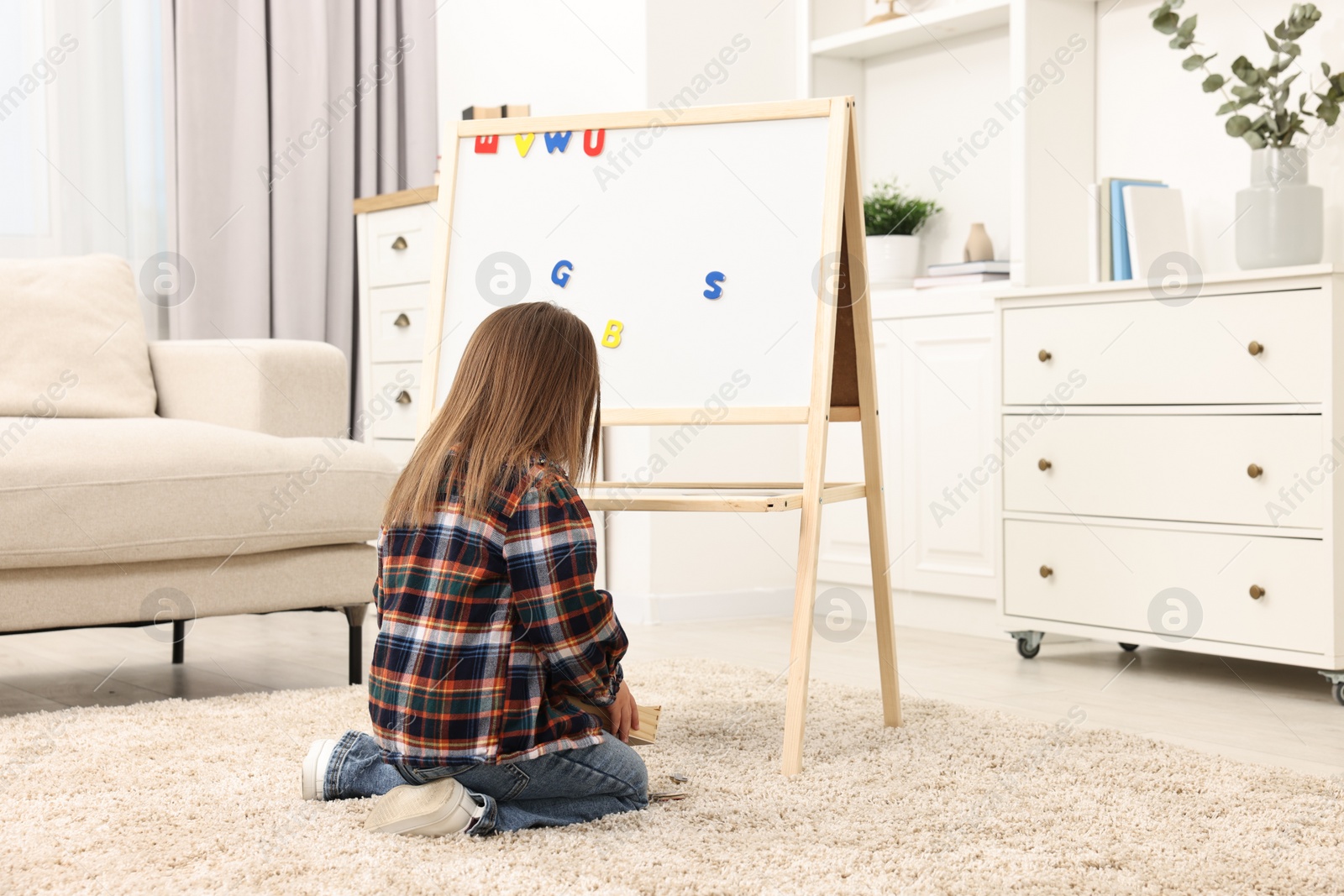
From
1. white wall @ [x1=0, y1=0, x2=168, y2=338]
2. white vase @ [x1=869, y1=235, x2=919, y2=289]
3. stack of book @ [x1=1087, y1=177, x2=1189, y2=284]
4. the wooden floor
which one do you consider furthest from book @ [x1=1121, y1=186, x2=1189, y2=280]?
white wall @ [x1=0, y1=0, x2=168, y2=338]

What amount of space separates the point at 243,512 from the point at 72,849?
2.84ft

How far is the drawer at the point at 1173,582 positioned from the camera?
91.2 inches

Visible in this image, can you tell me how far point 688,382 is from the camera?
77.1 inches

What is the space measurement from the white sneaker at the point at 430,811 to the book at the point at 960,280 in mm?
2001

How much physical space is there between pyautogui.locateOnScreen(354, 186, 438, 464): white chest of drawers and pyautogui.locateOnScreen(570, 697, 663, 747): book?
6.38 ft

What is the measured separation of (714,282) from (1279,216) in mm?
1218

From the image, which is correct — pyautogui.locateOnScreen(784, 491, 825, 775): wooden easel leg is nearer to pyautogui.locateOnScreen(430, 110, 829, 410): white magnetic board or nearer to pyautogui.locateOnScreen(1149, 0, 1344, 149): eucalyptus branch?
pyautogui.locateOnScreen(430, 110, 829, 410): white magnetic board

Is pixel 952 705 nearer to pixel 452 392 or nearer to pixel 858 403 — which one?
pixel 858 403

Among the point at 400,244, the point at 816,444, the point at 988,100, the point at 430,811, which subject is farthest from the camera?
the point at 400,244

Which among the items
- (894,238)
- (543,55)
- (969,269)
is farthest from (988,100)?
(543,55)

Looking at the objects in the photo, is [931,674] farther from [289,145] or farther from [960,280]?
[289,145]

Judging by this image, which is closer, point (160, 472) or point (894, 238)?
point (160, 472)

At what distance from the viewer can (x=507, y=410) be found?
1.47m

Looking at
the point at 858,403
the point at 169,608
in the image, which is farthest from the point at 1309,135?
the point at 169,608
